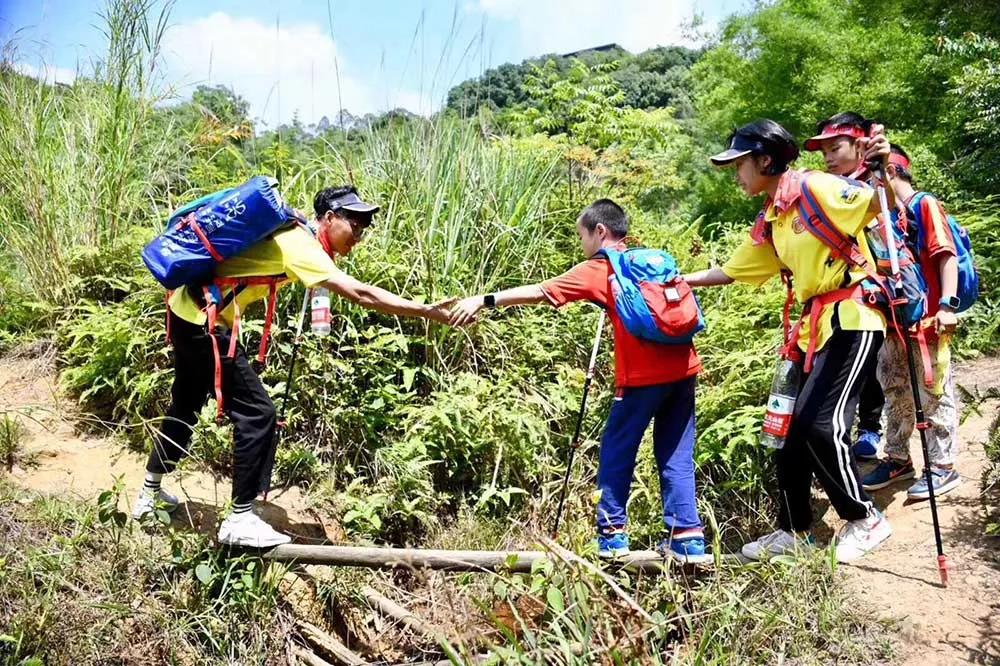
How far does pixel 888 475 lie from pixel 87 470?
15.1ft

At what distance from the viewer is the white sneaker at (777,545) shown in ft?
12.0

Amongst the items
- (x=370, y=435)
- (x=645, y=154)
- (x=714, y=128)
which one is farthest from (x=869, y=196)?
(x=714, y=128)

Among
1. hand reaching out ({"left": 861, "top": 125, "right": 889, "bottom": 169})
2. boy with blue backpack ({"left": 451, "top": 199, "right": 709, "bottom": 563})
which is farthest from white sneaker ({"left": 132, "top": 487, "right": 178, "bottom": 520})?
hand reaching out ({"left": 861, "top": 125, "right": 889, "bottom": 169})

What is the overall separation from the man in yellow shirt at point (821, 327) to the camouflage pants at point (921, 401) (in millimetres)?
700

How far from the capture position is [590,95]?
28.2 feet

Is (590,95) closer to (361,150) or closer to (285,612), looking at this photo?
(361,150)

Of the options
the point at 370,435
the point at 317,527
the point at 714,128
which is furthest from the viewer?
the point at 714,128

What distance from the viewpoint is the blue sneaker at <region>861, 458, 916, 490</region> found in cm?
438

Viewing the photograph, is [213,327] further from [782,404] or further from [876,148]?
[876,148]

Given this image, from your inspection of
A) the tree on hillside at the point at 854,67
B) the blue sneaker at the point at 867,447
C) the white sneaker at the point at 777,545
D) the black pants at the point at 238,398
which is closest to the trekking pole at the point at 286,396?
the black pants at the point at 238,398

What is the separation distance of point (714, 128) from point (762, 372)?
24.4 ft

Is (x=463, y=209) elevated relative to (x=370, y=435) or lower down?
elevated

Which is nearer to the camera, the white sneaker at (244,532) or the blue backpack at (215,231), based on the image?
the blue backpack at (215,231)

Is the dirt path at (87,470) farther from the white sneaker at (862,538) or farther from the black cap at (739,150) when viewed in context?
Result: the black cap at (739,150)
